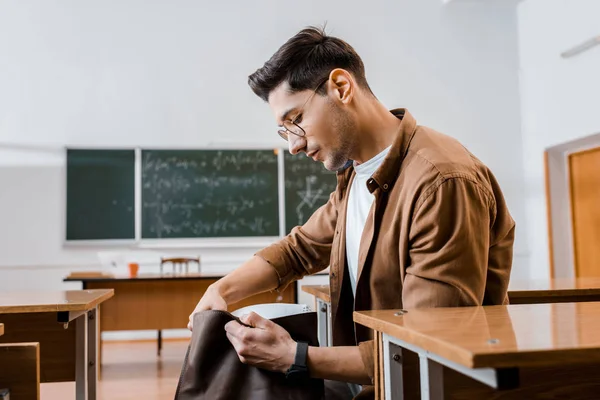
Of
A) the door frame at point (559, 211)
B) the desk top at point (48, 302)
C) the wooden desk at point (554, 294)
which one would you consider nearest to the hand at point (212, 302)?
the desk top at point (48, 302)

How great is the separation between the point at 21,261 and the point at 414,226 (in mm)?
5101

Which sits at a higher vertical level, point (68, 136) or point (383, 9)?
point (383, 9)

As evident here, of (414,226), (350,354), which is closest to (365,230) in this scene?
(414,226)

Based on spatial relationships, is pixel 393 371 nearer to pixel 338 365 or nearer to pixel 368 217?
pixel 338 365

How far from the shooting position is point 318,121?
4.33 feet

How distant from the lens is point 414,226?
44.1 inches

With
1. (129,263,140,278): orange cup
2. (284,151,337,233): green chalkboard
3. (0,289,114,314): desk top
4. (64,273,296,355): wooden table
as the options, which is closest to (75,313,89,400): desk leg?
(0,289,114,314): desk top

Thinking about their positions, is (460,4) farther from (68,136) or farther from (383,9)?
(68,136)

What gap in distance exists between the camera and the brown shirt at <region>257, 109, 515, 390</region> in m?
1.05

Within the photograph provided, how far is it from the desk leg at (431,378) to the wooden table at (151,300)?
364 cm

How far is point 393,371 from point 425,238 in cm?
25

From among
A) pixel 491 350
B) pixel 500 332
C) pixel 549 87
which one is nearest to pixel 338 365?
pixel 500 332

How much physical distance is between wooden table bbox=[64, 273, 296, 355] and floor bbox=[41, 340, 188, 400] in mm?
296

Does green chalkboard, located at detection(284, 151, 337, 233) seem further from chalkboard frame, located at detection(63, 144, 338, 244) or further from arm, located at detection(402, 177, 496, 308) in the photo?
arm, located at detection(402, 177, 496, 308)
